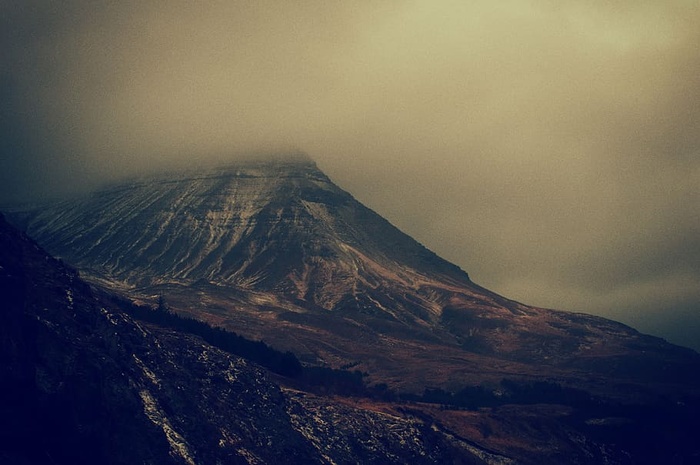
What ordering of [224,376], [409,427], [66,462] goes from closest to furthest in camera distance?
[66,462] < [224,376] < [409,427]

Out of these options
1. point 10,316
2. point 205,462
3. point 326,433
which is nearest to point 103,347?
point 10,316

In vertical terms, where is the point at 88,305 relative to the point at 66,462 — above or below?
above

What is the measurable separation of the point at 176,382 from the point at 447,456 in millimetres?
77182

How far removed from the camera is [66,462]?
122 m

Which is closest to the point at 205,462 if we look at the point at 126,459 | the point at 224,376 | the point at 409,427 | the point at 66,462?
the point at 126,459

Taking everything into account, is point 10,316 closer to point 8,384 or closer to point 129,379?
point 8,384

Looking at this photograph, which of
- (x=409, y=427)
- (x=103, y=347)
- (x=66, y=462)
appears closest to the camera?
(x=66, y=462)

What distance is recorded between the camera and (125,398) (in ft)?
447

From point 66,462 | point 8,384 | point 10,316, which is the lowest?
point 66,462

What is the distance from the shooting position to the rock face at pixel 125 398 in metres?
125

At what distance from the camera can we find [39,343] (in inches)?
5241

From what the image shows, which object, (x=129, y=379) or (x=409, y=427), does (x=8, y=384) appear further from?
(x=409, y=427)

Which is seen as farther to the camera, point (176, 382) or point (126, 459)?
point (176, 382)

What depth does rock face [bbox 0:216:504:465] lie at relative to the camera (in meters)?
125
